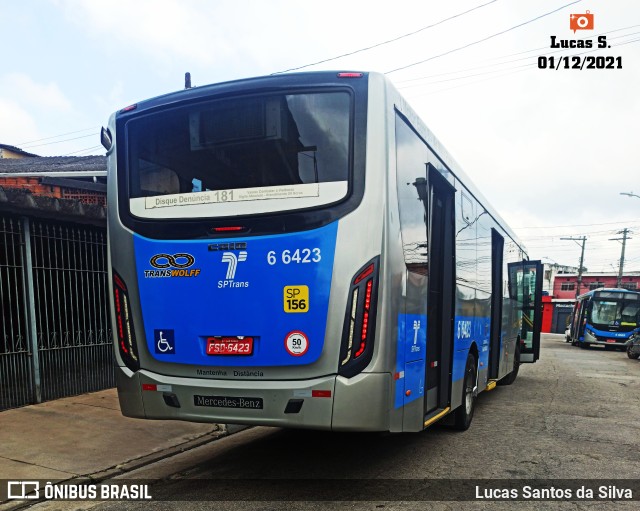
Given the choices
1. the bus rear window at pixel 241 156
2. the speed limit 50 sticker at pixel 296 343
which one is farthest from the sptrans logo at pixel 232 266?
the speed limit 50 sticker at pixel 296 343

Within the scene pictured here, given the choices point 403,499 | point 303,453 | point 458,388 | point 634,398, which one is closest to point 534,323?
point 634,398

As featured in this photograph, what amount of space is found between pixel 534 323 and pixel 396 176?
10222mm

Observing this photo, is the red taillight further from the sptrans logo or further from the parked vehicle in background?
the parked vehicle in background

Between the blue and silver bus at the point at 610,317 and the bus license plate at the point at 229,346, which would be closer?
the bus license plate at the point at 229,346

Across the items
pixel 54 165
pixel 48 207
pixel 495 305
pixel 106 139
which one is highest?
pixel 54 165

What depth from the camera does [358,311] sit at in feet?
14.0

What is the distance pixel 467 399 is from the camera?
7.49m

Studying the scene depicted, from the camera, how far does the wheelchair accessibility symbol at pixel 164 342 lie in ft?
15.6

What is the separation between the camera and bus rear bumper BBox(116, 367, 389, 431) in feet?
13.9

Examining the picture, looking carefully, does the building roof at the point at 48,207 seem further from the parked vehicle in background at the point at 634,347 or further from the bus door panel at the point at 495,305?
the parked vehicle in background at the point at 634,347

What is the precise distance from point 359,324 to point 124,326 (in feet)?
7.21

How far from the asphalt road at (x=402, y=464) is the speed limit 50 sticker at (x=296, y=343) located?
110 cm

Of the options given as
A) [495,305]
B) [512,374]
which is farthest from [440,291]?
[512,374]

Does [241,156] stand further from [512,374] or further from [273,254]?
[512,374]
